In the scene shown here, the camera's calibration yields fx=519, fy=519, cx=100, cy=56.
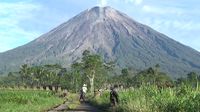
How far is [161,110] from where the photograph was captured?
19.5 meters

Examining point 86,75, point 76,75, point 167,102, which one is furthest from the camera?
point 76,75

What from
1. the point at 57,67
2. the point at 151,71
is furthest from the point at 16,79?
the point at 151,71

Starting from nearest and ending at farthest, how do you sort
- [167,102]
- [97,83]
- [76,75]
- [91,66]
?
[167,102] → [91,66] → [97,83] → [76,75]

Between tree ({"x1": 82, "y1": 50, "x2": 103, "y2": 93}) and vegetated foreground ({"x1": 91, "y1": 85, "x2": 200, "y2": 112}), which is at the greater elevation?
tree ({"x1": 82, "y1": 50, "x2": 103, "y2": 93})

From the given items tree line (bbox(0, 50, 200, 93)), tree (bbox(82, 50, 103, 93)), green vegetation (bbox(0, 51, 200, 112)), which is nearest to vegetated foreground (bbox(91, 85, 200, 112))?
green vegetation (bbox(0, 51, 200, 112))

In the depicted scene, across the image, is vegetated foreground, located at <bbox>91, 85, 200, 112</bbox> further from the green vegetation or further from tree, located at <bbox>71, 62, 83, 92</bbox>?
tree, located at <bbox>71, 62, 83, 92</bbox>

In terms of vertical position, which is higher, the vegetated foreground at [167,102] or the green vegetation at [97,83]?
the green vegetation at [97,83]

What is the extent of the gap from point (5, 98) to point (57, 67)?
117 m

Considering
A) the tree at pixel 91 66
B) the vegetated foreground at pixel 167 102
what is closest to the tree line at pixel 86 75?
the tree at pixel 91 66

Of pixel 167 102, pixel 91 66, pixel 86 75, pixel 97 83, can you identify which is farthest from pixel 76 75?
pixel 167 102

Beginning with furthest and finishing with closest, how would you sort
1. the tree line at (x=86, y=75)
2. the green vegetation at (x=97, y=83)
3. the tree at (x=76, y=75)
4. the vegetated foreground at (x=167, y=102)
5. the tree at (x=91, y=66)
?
the tree at (x=76, y=75)
the tree line at (x=86, y=75)
the tree at (x=91, y=66)
the green vegetation at (x=97, y=83)
the vegetated foreground at (x=167, y=102)

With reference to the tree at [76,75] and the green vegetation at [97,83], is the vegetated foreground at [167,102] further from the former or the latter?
the tree at [76,75]

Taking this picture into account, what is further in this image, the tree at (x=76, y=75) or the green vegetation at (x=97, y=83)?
the tree at (x=76, y=75)

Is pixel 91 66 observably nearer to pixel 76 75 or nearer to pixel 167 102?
pixel 76 75
